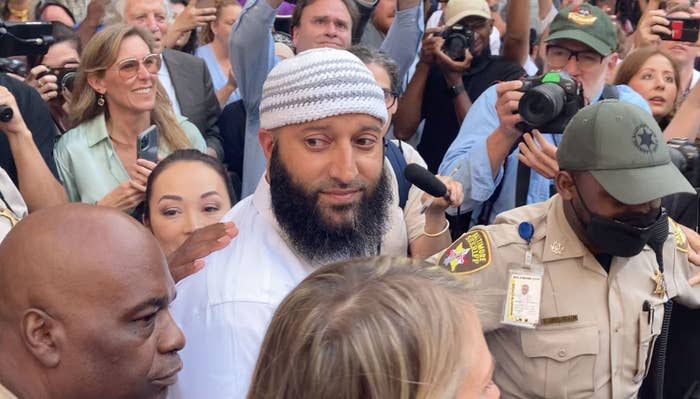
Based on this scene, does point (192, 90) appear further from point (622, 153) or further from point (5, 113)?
point (622, 153)

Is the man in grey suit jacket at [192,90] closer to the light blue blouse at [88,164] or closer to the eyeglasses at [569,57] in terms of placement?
the light blue blouse at [88,164]

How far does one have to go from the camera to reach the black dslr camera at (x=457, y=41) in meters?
5.15

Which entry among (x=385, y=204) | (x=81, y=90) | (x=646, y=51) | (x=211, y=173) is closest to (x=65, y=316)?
(x=385, y=204)

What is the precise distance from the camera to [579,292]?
9.62 ft

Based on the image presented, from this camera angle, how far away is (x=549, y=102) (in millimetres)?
3520

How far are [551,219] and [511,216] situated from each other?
131 mm

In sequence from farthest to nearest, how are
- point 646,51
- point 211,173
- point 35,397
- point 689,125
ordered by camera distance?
1. point 646,51
2. point 689,125
3. point 211,173
4. point 35,397

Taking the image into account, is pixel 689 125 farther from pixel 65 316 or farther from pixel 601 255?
pixel 65 316

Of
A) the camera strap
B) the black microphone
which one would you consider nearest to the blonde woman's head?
the camera strap

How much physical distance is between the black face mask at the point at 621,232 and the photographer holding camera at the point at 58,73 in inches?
97.4

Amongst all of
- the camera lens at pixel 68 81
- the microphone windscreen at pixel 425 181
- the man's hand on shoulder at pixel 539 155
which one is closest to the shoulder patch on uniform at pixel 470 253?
the microphone windscreen at pixel 425 181

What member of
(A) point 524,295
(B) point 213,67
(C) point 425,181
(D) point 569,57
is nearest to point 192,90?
(B) point 213,67

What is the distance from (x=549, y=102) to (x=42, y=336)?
231cm

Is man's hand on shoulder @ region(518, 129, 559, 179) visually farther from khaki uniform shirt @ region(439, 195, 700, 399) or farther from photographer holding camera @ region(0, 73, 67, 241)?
photographer holding camera @ region(0, 73, 67, 241)
